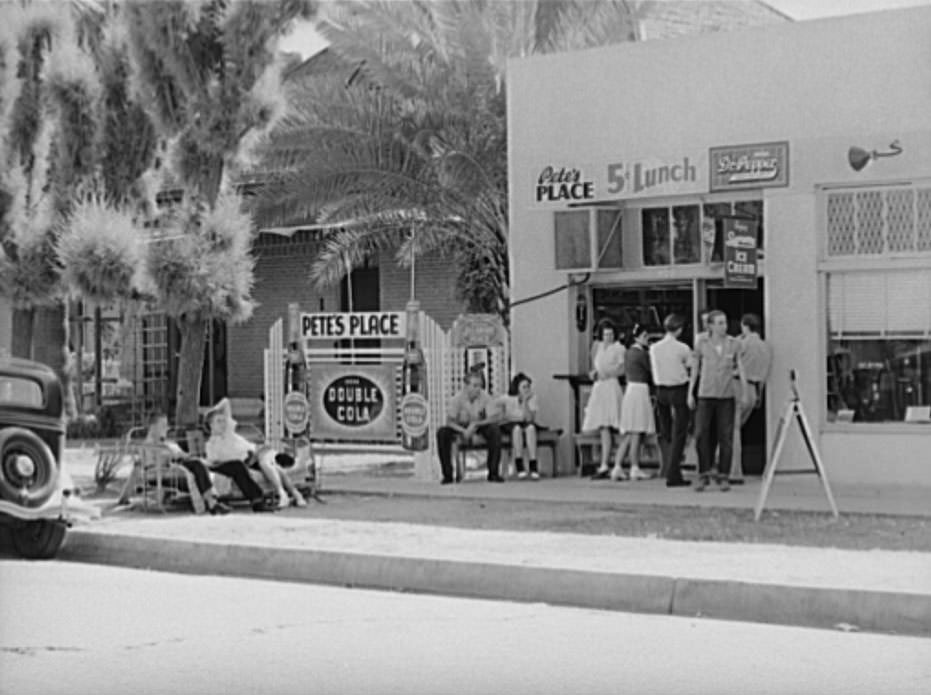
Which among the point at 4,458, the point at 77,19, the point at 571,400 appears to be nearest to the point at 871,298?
the point at 571,400

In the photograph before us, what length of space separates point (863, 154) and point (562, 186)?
142 inches

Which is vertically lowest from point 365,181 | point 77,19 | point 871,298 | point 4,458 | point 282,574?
point 282,574

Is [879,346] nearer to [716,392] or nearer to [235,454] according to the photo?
[716,392]

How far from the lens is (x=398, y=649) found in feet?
30.5

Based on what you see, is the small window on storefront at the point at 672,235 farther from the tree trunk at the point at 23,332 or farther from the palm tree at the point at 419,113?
the tree trunk at the point at 23,332

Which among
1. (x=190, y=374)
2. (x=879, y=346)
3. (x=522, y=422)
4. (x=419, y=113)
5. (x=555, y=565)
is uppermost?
(x=419, y=113)

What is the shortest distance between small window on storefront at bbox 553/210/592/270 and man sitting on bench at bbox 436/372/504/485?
5.75ft

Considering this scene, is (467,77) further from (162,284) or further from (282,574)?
(282,574)

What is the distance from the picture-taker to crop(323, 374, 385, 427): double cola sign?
19.2 m

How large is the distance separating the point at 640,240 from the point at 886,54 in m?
3.58

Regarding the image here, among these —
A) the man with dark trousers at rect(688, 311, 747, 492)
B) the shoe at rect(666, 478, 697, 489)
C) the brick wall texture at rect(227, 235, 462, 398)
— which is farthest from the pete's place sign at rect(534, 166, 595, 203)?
the brick wall texture at rect(227, 235, 462, 398)

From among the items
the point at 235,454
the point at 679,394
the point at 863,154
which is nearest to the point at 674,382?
the point at 679,394

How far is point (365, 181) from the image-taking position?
22000mm

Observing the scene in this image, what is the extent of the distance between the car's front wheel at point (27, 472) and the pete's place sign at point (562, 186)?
24.4 feet
